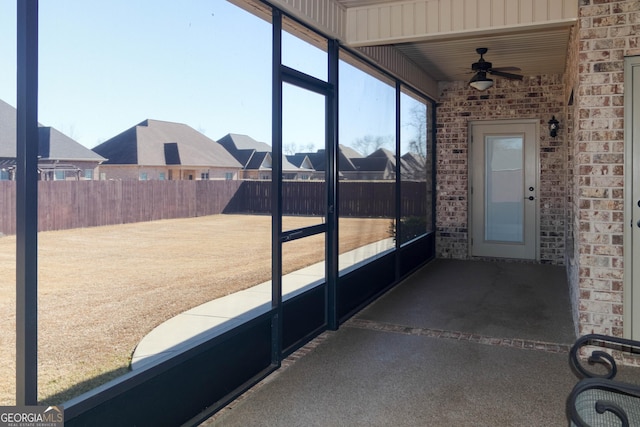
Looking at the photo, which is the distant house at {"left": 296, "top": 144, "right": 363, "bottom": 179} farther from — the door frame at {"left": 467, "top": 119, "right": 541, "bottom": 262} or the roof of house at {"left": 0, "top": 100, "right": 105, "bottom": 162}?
the door frame at {"left": 467, "top": 119, "right": 541, "bottom": 262}

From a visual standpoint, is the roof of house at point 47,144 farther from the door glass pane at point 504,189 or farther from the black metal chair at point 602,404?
the door glass pane at point 504,189

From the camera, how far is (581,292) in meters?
3.96

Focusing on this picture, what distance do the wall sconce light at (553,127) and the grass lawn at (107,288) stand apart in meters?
5.90

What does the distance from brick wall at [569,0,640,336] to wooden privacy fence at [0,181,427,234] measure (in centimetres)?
200

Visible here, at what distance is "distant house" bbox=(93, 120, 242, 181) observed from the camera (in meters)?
2.44

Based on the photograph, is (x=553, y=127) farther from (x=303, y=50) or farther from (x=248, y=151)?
(x=248, y=151)

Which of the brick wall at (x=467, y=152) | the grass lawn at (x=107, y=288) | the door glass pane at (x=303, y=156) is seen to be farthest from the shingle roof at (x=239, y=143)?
the brick wall at (x=467, y=152)

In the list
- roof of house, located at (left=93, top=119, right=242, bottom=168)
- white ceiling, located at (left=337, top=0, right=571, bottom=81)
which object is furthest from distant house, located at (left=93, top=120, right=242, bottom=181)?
white ceiling, located at (left=337, top=0, right=571, bottom=81)

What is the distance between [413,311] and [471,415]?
2.29 meters

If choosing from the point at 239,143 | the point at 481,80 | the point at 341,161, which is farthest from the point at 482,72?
the point at 239,143

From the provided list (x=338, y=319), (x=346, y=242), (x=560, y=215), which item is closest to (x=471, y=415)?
(x=338, y=319)

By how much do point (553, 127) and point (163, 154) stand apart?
21.2 ft

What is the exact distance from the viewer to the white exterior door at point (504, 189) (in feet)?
26.4

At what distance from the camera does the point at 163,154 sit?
278 centimetres
